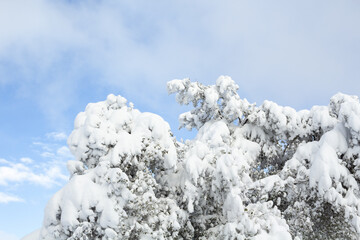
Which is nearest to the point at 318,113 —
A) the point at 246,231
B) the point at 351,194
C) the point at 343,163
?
the point at 343,163

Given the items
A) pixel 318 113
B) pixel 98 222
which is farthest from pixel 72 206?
pixel 318 113

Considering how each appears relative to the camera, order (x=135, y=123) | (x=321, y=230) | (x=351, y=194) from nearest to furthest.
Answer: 1. (x=351, y=194)
2. (x=321, y=230)
3. (x=135, y=123)

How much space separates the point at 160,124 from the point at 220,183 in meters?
2.76

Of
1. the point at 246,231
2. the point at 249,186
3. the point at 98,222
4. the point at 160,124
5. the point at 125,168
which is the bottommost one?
the point at 246,231

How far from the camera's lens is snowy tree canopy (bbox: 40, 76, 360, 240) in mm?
10016

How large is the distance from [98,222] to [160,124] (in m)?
3.63

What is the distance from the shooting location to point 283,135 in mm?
14398

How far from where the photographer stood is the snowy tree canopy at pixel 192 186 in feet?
32.9

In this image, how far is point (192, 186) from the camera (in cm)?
1116

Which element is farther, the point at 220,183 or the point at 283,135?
the point at 283,135

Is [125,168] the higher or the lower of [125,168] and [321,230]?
the higher

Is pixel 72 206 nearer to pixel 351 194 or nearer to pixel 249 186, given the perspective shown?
pixel 249 186

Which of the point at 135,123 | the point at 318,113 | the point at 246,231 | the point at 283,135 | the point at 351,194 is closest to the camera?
the point at 246,231

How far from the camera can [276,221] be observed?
9859 mm
